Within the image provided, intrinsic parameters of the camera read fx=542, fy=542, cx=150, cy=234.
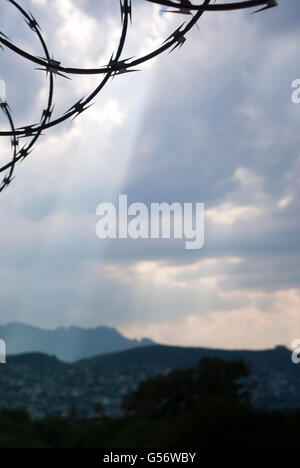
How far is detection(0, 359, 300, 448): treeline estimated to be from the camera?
3161 cm

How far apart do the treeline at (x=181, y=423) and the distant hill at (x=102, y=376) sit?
3562cm

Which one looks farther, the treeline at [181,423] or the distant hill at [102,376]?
the distant hill at [102,376]

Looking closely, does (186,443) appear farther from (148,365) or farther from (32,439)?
(148,365)

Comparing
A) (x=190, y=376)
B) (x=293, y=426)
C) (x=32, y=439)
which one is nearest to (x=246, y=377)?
(x=190, y=376)

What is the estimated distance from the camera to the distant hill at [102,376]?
10981cm

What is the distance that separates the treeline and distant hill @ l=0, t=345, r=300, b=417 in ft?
117

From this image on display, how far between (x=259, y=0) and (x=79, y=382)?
130 meters

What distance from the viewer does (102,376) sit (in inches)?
5123

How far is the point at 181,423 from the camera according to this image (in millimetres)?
35031

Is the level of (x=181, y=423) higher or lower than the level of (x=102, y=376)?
lower

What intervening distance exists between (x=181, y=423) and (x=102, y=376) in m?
98.5

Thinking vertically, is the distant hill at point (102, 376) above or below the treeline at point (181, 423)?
above

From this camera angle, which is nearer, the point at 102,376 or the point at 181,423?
the point at 181,423

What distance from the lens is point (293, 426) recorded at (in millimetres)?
33781
